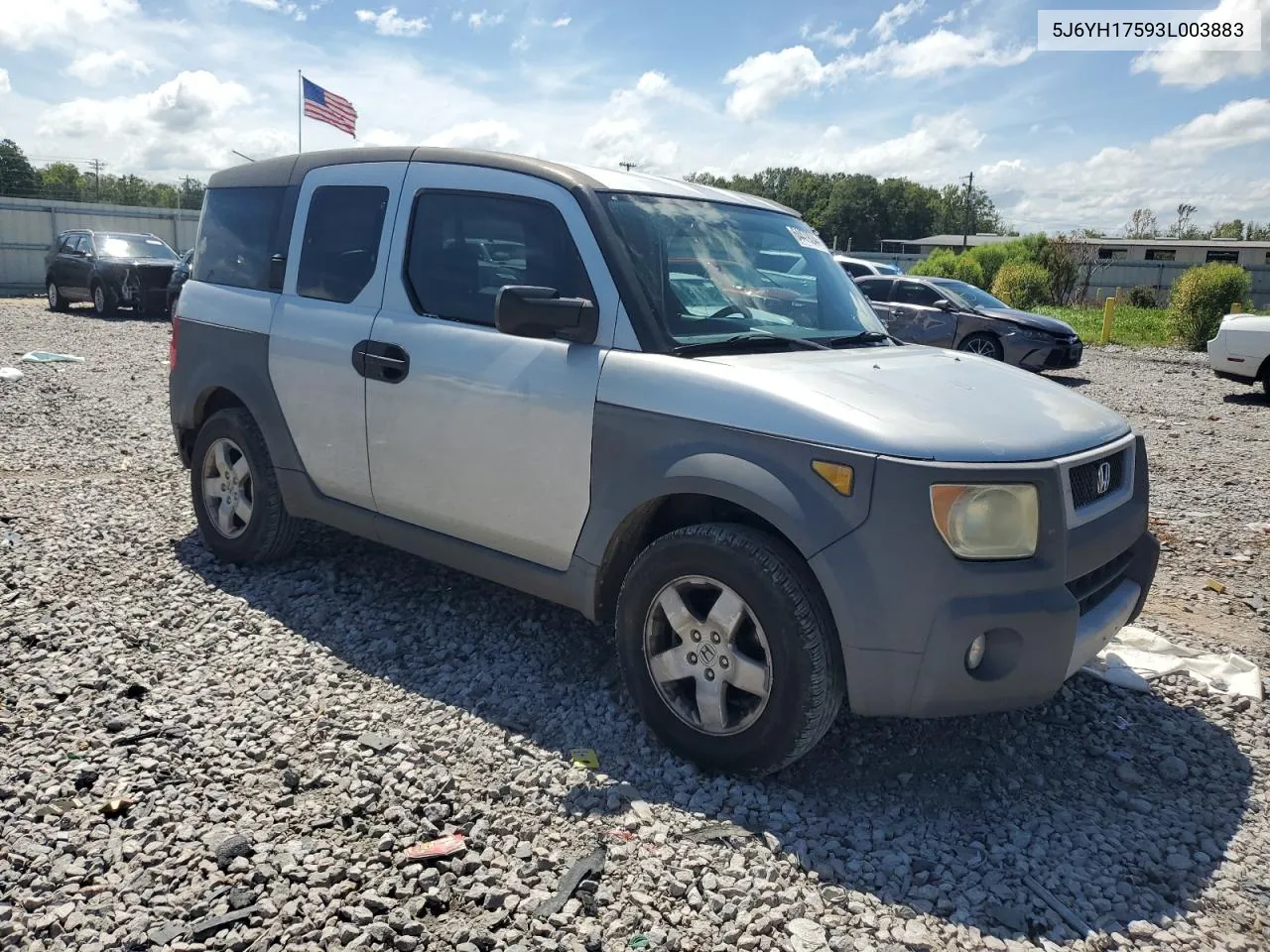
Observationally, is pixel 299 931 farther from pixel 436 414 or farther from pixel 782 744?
pixel 436 414

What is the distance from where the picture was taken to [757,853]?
9.41 feet

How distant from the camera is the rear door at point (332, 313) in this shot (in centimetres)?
422

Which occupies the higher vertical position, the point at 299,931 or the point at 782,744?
the point at 782,744

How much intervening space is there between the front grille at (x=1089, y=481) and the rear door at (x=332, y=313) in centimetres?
277

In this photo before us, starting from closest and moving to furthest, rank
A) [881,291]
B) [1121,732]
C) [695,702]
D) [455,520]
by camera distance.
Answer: [695,702], [1121,732], [455,520], [881,291]

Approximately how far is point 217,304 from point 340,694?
2.28 metres

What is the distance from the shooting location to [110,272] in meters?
19.8

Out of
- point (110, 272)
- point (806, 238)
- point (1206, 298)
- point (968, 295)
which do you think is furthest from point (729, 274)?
point (1206, 298)

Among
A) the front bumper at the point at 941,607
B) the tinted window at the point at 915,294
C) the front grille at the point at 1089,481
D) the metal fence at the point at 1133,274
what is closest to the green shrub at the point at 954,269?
the metal fence at the point at 1133,274

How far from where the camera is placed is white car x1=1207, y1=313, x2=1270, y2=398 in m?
12.1

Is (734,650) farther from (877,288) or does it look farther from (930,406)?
(877,288)

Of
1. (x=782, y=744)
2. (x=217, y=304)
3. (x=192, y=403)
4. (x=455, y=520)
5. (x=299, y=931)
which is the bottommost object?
(x=299, y=931)

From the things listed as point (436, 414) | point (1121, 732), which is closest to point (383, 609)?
point (436, 414)

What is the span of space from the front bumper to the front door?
1077mm
